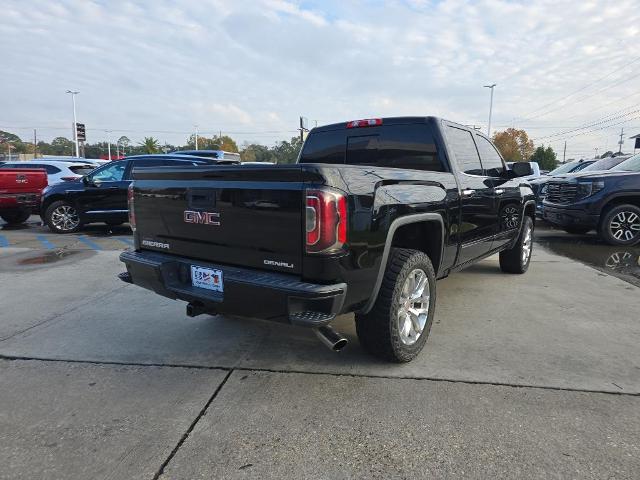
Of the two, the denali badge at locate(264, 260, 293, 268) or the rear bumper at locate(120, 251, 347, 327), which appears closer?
the rear bumper at locate(120, 251, 347, 327)

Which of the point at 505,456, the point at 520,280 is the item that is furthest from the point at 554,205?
the point at 505,456

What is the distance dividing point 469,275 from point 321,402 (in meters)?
3.90

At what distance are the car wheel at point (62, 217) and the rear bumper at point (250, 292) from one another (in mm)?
8351

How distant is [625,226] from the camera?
8250mm

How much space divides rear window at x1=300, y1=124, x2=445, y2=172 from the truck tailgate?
1941mm

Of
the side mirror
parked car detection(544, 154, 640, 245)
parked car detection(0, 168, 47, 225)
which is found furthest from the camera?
parked car detection(0, 168, 47, 225)

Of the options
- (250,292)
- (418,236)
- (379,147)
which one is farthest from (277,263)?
(379,147)

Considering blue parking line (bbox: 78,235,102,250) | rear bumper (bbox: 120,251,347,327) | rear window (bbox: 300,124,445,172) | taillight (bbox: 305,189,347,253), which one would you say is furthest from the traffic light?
taillight (bbox: 305,189,347,253)

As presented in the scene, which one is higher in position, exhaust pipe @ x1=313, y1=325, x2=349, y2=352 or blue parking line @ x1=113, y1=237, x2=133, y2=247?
exhaust pipe @ x1=313, y1=325, x2=349, y2=352

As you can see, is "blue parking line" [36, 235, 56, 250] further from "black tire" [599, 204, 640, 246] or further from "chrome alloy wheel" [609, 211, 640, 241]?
"chrome alloy wheel" [609, 211, 640, 241]

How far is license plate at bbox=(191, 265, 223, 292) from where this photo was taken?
114 inches

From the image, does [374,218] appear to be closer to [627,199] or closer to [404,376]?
[404,376]

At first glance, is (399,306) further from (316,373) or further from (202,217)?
(202,217)

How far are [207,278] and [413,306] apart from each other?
157 cm
